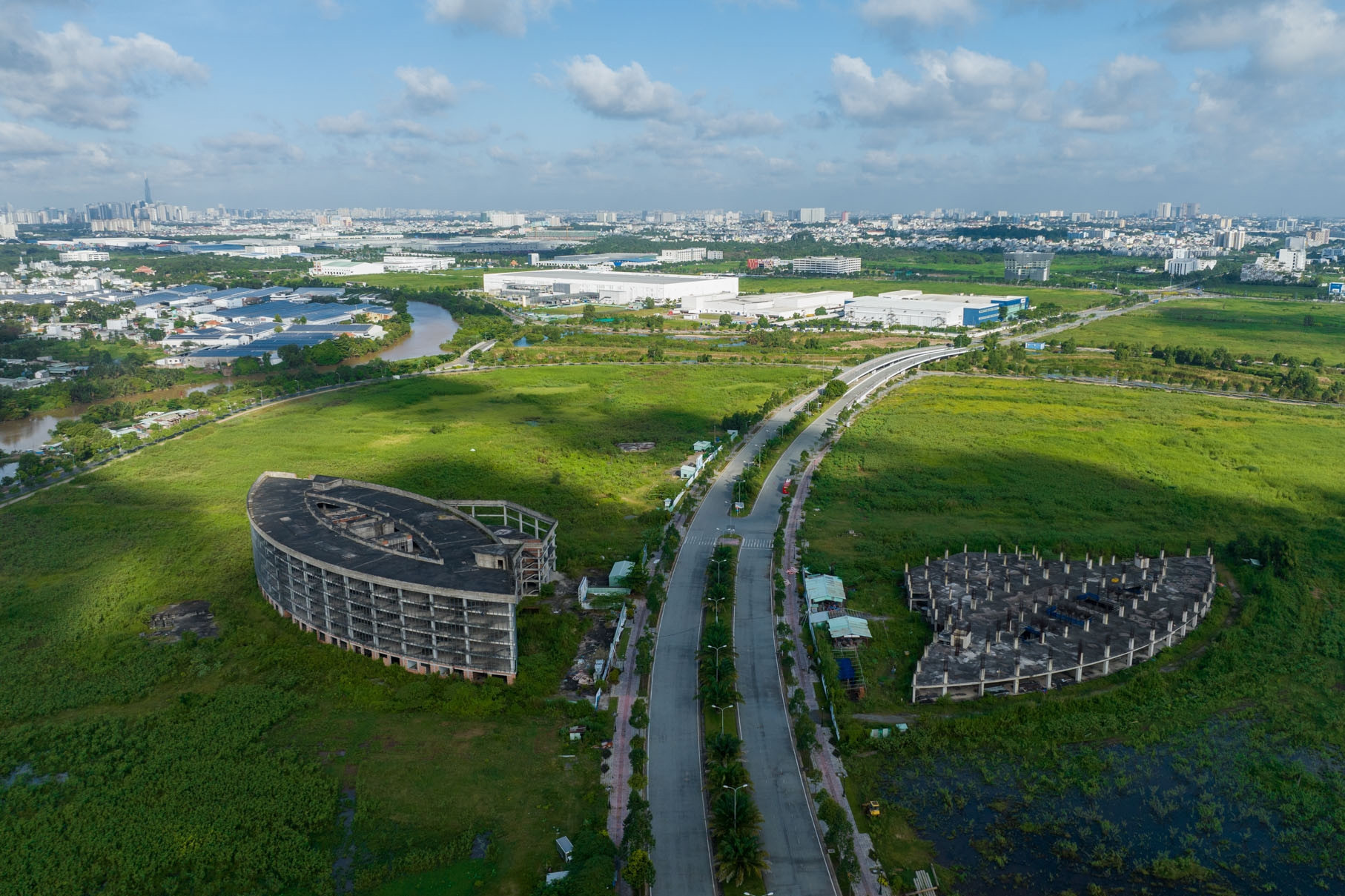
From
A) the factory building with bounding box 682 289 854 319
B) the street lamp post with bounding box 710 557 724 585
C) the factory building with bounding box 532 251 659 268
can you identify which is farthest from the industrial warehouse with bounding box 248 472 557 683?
the factory building with bounding box 532 251 659 268

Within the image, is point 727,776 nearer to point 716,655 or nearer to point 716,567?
point 716,655

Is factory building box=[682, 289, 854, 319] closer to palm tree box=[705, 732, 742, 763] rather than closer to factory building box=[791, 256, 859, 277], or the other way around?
factory building box=[791, 256, 859, 277]

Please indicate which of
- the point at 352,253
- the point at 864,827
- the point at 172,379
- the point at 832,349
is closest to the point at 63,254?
the point at 352,253

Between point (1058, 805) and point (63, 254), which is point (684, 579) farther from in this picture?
point (63, 254)

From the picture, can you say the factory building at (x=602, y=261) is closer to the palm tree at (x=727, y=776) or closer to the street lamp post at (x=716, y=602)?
the street lamp post at (x=716, y=602)

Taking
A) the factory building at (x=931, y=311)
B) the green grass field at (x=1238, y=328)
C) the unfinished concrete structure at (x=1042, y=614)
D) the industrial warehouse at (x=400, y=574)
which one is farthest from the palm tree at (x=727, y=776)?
the factory building at (x=931, y=311)

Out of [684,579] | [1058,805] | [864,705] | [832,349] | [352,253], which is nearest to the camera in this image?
[1058,805]
